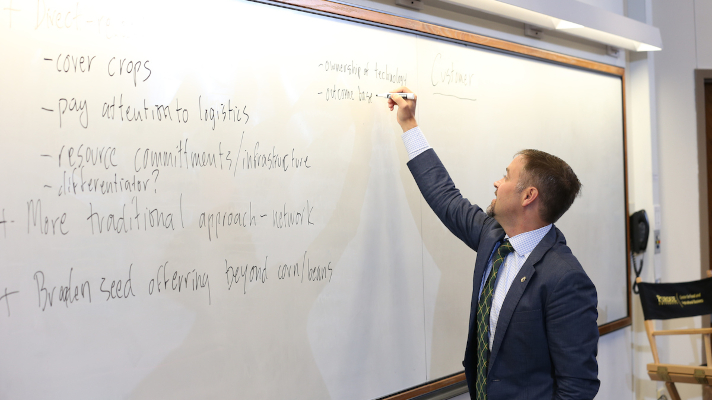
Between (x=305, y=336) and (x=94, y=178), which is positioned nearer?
(x=94, y=178)

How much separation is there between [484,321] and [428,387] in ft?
1.86

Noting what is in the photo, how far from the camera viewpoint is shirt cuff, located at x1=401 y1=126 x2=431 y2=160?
184 centimetres

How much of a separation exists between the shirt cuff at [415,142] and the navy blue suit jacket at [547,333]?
1.70 feet

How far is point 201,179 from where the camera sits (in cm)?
149

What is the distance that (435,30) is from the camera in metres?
2.08

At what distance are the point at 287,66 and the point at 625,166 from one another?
234 cm

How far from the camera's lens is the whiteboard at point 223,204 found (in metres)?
1.26

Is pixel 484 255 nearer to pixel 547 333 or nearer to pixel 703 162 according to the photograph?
pixel 547 333

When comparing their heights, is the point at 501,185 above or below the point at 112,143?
below

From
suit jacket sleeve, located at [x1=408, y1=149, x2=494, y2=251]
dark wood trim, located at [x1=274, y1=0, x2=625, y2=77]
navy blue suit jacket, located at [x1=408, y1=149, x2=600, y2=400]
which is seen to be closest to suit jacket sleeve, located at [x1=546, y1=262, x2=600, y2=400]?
navy blue suit jacket, located at [x1=408, y1=149, x2=600, y2=400]

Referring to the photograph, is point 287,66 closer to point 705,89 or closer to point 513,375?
point 513,375

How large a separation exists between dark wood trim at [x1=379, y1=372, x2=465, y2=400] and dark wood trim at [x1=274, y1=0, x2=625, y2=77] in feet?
4.50

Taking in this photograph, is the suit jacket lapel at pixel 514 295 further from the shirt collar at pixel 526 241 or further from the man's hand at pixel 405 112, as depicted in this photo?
the man's hand at pixel 405 112

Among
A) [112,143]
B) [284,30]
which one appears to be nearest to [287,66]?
[284,30]
